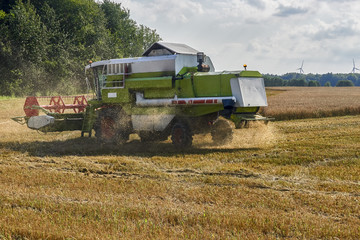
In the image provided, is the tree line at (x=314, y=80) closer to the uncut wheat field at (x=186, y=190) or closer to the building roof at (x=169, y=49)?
the building roof at (x=169, y=49)

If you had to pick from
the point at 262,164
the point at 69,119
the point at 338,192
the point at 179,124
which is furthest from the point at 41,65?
the point at 338,192

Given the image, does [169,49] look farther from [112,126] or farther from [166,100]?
[112,126]

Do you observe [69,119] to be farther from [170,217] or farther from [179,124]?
[170,217]

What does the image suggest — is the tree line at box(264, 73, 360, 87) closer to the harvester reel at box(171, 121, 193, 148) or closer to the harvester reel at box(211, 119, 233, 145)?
the harvester reel at box(211, 119, 233, 145)

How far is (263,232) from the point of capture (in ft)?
15.9

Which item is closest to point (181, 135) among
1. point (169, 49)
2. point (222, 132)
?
point (222, 132)

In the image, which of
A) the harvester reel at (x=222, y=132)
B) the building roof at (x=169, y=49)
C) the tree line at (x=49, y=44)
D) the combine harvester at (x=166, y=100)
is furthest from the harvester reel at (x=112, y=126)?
the tree line at (x=49, y=44)

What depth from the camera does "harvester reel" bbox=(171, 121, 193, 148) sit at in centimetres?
1105

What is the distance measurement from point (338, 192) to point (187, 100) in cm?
537

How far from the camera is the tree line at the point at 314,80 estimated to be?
90194mm

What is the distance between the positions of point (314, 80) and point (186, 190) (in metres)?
107

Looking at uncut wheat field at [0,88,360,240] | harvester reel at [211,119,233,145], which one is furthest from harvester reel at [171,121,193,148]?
harvester reel at [211,119,233,145]

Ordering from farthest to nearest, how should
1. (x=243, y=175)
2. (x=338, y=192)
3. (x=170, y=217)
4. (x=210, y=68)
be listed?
(x=210, y=68), (x=243, y=175), (x=338, y=192), (x=170, y=217)

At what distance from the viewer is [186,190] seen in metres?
6.68
